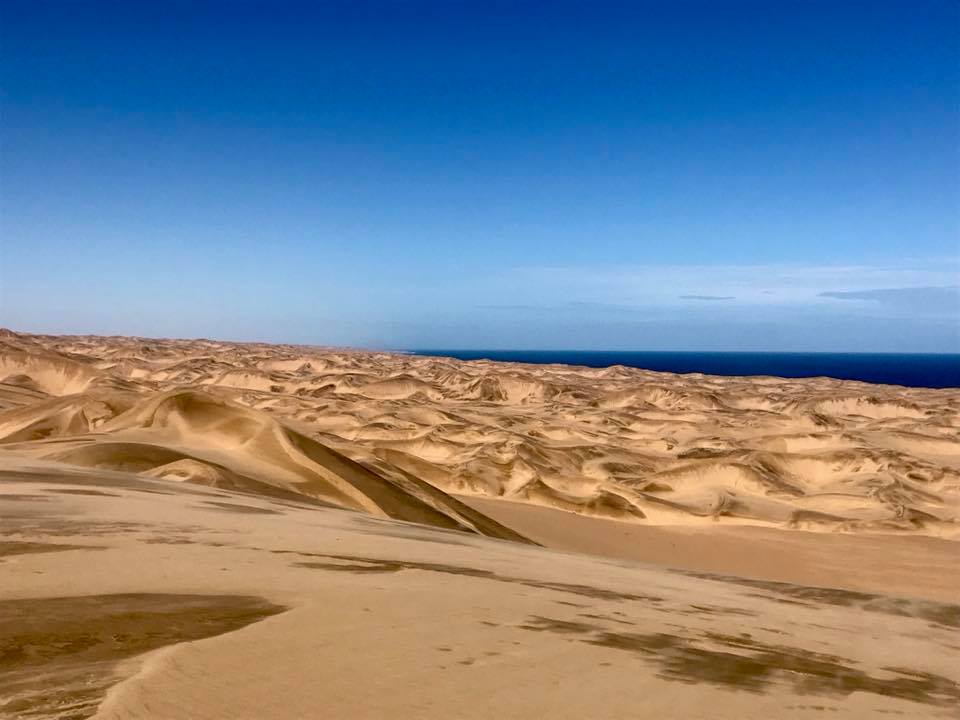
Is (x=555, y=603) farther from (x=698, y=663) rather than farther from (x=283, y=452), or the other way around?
(x=283, y=452)

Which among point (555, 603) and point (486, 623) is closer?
point (486, 623)

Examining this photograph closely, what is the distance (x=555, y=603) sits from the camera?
4.18m

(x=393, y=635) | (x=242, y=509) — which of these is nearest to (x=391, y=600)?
(x=393, y=635)

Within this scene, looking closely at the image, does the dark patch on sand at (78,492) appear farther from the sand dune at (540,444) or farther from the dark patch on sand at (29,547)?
the sand dune at (540,444)

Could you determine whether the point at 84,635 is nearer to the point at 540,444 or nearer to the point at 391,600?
the point at 391,600

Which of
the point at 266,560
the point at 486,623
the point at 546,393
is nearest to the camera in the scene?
the point at 486,623

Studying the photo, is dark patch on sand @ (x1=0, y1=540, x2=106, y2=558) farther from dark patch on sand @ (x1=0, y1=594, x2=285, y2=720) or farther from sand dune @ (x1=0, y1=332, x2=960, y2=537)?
sand dune @ (x1=0, y1=332, x2=960, y2=537)

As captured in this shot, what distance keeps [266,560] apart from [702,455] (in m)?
20.8

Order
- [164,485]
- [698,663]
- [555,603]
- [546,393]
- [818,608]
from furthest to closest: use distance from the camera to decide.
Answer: [546,393] → [164,485] → [818,608] → [555,603] → [698,663]

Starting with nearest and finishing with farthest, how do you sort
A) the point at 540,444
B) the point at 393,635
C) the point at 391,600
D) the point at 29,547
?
the point at 393,635 < the point at 391,600 < the point at 29,547 < the point at 540,444

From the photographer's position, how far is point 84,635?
9.69ft

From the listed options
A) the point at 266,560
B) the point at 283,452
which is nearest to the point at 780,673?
the point at 266,560

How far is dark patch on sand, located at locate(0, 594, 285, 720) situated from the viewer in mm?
2331

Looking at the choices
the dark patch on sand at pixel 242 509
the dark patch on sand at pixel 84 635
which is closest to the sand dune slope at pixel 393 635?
the dark patch on sand at pixel 84 635
